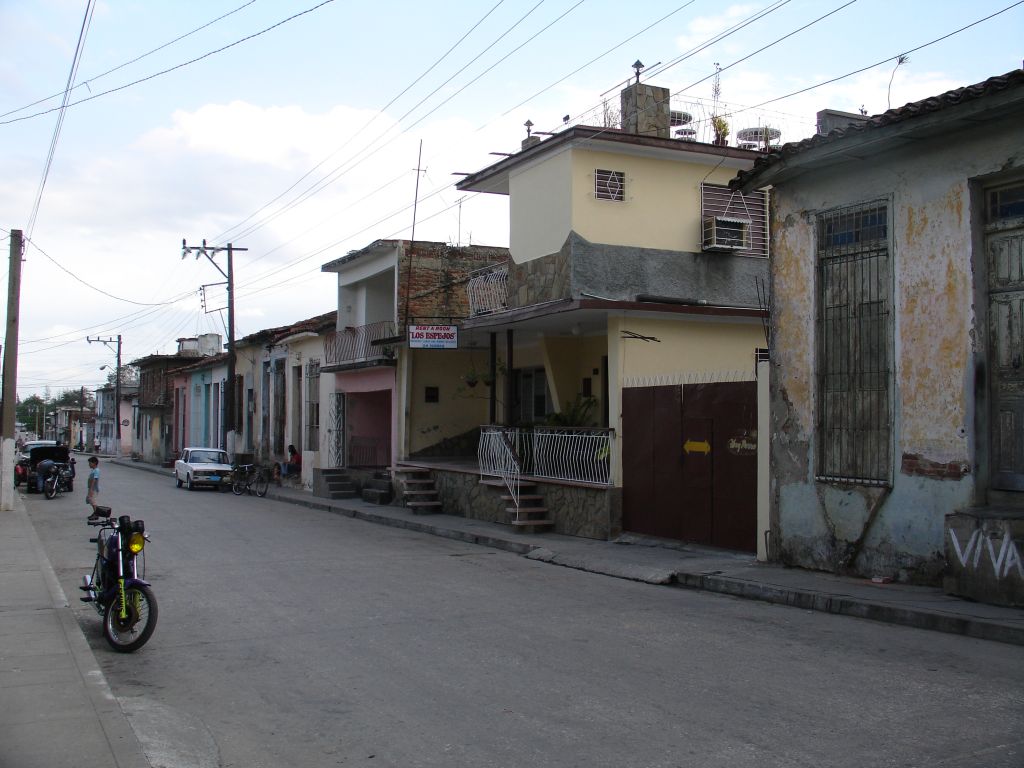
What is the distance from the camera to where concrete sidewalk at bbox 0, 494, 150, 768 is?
530 cm

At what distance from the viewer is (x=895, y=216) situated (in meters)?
11.3

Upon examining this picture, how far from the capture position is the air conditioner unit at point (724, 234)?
18875mm

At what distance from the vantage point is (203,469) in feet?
108

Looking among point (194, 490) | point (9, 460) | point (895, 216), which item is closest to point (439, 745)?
point (895, 216)

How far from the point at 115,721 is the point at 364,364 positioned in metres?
21.6

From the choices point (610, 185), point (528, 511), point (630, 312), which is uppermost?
point (610, 185)

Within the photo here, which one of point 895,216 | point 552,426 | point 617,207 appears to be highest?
point 617,207

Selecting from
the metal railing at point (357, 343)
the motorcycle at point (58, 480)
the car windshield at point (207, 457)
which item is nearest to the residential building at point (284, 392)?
the metal railing at point (357, 343)

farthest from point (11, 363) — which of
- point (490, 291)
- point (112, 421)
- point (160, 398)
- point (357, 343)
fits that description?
point (112, 421)

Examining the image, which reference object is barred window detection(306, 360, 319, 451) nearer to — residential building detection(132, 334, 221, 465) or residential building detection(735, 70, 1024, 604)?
residential building detection(735, 70, 1024, 604)

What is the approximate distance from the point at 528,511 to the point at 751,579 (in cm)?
700

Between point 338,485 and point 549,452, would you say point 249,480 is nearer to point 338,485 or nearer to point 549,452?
point 338,485

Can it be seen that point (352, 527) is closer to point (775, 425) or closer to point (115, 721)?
point (775, 425)

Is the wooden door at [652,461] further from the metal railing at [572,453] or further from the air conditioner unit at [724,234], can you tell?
the air conditioner unit at [724,234]
